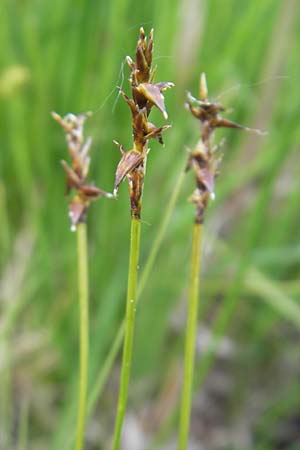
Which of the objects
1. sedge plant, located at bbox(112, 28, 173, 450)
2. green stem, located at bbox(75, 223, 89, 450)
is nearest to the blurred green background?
green stem, located at bbox(75, 223, 89, 450)

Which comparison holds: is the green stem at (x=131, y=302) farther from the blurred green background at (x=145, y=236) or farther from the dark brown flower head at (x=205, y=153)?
the blurred green background at (x=145, y=236)

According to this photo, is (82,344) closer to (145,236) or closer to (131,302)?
(131,302)

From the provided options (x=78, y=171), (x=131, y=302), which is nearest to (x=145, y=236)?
(x=78, y=171)

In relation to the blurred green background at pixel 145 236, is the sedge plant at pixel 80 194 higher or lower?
lower

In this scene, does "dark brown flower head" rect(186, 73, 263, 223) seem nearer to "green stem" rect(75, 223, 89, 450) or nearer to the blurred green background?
"green stem" rect(75, 223, 89, 450)

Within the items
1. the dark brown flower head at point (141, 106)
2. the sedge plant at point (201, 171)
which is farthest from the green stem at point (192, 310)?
the dark brown flower head at point (141, 106)
